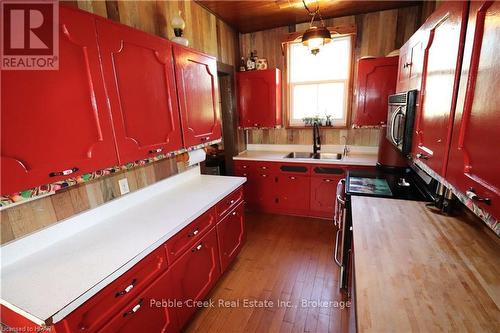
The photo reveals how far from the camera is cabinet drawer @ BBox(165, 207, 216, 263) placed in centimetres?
141

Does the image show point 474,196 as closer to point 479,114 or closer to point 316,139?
point 479,114

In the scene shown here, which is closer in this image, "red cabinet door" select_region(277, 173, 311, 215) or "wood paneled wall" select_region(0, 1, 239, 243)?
"wood paneled wall" select_region(0, 1, 239, 243)

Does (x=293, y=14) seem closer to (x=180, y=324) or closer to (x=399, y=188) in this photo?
(x=399, y=188)

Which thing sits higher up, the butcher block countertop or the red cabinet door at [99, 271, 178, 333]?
the butcher block countertop

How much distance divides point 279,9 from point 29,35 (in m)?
2.43

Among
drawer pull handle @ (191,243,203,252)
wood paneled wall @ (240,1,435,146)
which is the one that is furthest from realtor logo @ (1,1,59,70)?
wood paneled wall @ (240,1,435,146)

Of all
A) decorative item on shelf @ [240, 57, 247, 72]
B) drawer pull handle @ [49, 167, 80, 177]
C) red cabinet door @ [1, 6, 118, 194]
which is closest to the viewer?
red cabinet door @ [1, 6, 118, 194]

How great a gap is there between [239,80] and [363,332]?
121 inches

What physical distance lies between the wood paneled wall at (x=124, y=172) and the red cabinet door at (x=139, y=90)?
1.16ft

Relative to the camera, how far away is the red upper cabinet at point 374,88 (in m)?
2.50

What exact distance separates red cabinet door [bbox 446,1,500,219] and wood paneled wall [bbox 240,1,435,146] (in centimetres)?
198

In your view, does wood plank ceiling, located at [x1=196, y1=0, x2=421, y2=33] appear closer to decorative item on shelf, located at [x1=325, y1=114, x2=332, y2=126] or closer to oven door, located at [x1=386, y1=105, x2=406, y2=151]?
decorative item on shelf, located at [x1=325, y1=114, x2=332, y2=126]

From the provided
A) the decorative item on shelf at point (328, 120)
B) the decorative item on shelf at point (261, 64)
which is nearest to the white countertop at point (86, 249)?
the decorative item on shelf at point (328, 120)

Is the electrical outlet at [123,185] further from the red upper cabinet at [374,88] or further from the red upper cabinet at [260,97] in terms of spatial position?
the red upper cabinet at [374,88]
